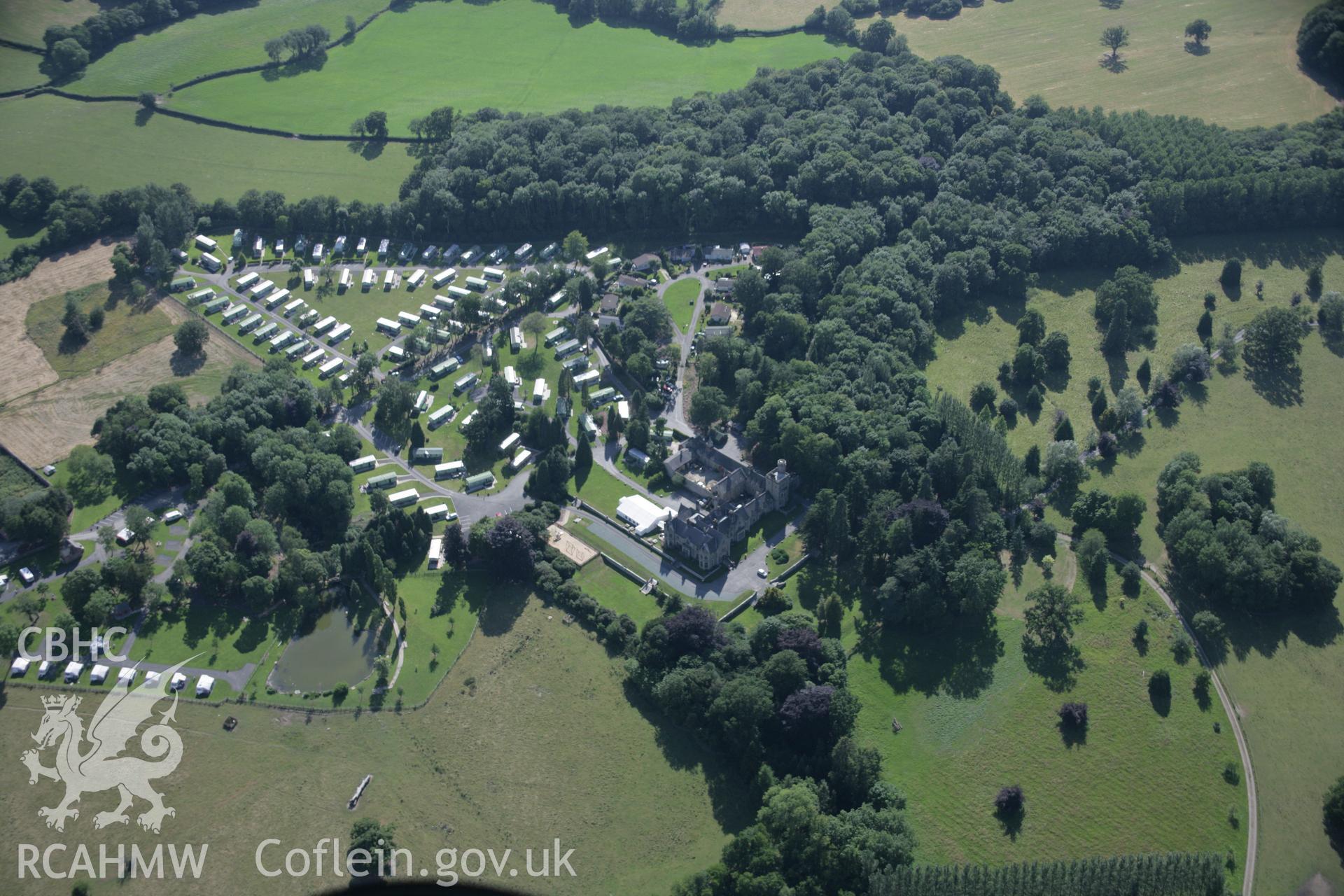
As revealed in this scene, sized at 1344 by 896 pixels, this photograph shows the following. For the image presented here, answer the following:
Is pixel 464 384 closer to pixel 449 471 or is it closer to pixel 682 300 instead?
pixel 449 471

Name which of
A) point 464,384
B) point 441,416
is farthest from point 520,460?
point 464,384

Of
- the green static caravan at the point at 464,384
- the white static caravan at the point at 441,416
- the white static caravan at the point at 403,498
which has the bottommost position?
the white static caravan at the point at 403,498

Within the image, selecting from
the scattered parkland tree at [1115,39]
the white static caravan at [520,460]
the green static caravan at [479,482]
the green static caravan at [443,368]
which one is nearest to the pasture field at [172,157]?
the green static caravan at [443,368]

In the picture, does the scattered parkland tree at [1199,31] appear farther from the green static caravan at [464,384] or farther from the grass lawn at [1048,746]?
the green static caravan at [464,384]

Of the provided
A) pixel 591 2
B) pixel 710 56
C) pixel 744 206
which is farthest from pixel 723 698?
pixel 591 2

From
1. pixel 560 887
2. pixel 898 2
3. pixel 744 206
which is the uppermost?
pixel 898 2

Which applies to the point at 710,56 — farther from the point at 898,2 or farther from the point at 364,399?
the point at 364,399

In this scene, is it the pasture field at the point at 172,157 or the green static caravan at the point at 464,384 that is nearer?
the green static caravan at the point at 464,384
